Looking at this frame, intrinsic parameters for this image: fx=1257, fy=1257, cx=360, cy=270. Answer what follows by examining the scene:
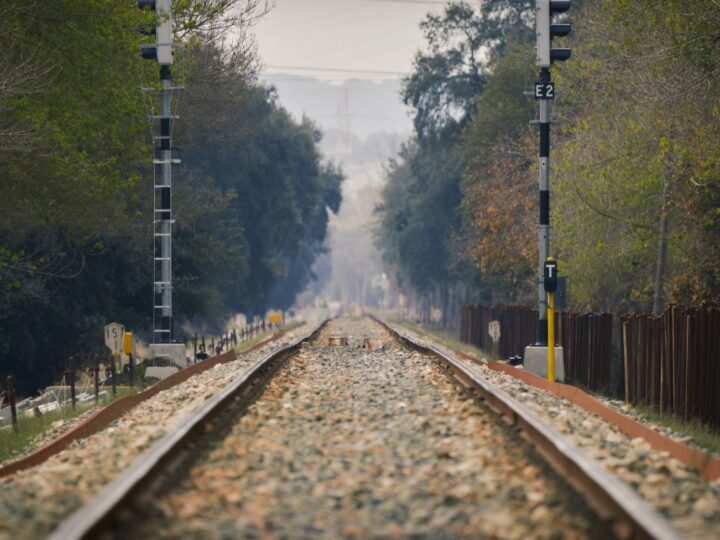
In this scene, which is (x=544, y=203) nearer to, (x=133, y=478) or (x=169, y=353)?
(x=169, y=353)

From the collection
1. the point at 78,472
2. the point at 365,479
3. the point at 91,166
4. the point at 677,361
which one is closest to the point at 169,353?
the point at 91,166

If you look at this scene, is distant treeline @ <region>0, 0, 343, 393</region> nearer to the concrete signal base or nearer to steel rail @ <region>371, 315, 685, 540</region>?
the concrete signal base

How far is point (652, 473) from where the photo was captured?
8805 mm

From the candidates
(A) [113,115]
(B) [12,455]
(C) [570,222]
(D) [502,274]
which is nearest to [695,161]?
(C) [570,222]

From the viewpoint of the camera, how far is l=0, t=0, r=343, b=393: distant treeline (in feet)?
78.0

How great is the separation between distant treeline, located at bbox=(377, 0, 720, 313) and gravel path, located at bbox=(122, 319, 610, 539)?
10.7m

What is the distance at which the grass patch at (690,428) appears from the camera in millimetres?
13953

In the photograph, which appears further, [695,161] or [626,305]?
[626,305]

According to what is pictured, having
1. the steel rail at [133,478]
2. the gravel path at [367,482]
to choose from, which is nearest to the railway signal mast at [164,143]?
the gravel path at [367,482]

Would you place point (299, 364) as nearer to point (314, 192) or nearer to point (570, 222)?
point (570, 222)

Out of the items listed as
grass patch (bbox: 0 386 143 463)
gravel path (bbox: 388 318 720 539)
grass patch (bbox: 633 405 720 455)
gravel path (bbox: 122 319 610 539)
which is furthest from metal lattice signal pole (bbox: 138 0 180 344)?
gravel path (bbox: 388 318 720 539)

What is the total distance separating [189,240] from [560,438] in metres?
31.8

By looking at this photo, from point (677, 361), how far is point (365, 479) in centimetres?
1009

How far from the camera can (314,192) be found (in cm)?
7162
